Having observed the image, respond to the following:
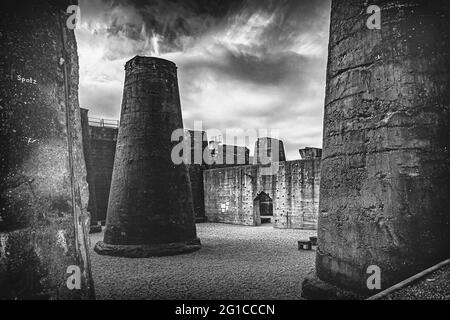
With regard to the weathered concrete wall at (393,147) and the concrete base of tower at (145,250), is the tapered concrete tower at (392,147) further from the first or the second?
the concrete base of tower at (145,250)

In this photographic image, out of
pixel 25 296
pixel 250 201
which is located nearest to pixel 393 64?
pixel 25 296

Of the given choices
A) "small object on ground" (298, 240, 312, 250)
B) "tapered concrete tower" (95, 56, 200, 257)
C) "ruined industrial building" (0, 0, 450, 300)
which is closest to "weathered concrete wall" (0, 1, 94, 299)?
"ruined industrial building" (0, 0, 450, 300)

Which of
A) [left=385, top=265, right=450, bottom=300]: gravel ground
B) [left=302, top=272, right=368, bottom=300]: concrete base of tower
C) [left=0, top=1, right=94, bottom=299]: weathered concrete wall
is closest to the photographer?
[left=385, top=265, right=450, bottom=300]: gravel ground

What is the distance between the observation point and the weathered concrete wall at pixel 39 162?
7.69 feet

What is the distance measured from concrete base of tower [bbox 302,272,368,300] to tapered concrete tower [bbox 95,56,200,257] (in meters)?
3.96

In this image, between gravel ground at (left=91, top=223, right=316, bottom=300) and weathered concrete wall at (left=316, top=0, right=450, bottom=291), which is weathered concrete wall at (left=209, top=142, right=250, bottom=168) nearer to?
gravel ground at (left=91, top=223, right=316, bottom=300)

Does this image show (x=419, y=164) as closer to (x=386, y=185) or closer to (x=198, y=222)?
(x=386, y=185)

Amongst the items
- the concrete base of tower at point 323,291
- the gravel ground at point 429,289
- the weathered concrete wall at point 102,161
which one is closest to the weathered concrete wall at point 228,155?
the weathered concrete wall at point 102,161

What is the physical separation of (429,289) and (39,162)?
10.2ft

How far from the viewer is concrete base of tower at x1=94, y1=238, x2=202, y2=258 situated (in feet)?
21.9

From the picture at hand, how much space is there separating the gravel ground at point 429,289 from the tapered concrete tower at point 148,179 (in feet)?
17.3

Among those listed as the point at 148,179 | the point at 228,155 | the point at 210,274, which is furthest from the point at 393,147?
the point at 228,155
